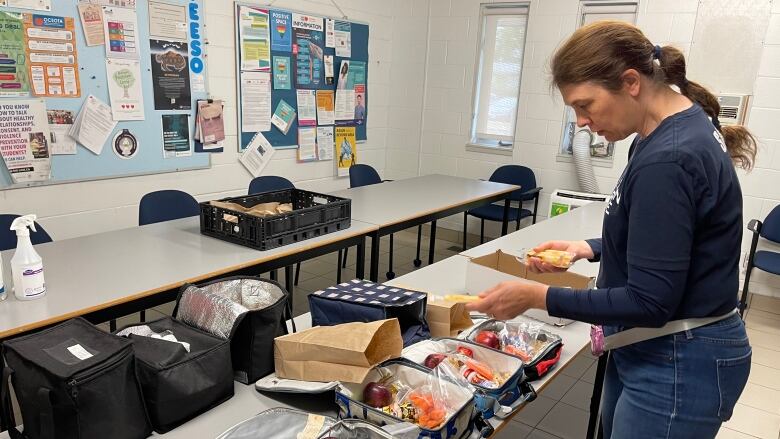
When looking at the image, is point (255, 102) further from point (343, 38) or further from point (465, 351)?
point (465, 351)

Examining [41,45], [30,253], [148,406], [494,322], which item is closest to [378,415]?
[148,406]

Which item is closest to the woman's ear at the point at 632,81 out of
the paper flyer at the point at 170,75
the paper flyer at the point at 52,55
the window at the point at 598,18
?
the paper flyer at the point at 52,55

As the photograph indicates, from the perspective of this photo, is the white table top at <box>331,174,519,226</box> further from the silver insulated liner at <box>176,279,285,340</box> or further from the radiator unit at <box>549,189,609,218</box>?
the silver insulated liner at <box>176,279,285,340</box>

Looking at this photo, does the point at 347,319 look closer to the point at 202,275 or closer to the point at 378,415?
the point at 378,415

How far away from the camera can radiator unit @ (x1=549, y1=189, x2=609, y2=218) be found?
14.8 feet

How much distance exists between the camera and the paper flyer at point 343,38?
16.1 ft

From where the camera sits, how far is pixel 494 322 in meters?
1.76

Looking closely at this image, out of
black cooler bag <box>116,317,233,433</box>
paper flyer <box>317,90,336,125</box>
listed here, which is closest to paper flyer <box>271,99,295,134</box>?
paper flyer <box>317,90,336,125</box>

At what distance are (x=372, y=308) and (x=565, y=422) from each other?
1.53m

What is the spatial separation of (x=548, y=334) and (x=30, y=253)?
170cm

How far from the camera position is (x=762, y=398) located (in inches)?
114

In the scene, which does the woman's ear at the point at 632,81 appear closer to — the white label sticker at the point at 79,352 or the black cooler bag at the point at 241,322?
the black cooler bag at the point at 241,322

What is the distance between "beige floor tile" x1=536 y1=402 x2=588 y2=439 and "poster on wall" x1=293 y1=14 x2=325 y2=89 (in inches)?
130

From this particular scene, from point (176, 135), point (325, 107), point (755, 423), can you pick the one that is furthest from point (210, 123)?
point (755, 423)
